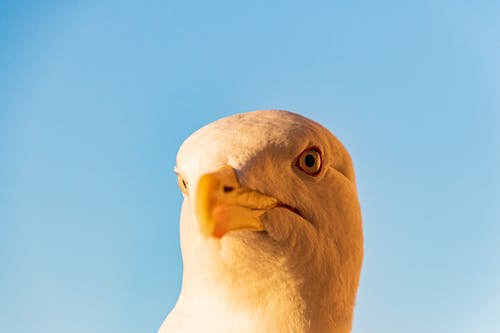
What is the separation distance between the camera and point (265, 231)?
6.94 feet

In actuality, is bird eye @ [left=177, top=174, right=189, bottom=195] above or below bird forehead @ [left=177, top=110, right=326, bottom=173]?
below

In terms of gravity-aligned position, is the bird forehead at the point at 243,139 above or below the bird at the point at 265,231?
Answer: above

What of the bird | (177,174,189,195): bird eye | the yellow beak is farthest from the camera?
(177,174,189,195): bird eye

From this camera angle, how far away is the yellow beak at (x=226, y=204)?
193 cm

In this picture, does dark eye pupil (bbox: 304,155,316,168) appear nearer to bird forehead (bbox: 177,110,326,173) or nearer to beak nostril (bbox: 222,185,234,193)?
bird forehead (bbox: 177,110,326,173)

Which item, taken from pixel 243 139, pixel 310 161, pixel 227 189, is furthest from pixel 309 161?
pixel 227 189

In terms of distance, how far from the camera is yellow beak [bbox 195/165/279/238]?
1.93 m

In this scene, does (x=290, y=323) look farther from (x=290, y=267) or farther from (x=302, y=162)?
(x=302, y=162)

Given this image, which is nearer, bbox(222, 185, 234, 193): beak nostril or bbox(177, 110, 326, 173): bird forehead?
bbox(222, 185, 234, 193): beak nostril

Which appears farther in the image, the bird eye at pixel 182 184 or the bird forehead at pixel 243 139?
the bird eye at pixel 182 184

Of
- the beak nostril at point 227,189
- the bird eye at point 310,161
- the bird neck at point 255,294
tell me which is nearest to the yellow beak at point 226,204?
the beak nostril at point 227,189

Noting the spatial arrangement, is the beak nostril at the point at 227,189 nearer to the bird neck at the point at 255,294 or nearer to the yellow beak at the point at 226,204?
the yellow beak at the point at 226,204

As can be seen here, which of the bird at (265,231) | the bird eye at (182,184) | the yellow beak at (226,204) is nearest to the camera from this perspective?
the yellow beak at (226,204)

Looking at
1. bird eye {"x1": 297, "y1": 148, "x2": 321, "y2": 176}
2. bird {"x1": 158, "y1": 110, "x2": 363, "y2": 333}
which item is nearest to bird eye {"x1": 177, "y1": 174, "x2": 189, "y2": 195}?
bird {"x1": 158, "y1": 110, "x2": 363, "y2": 333}
